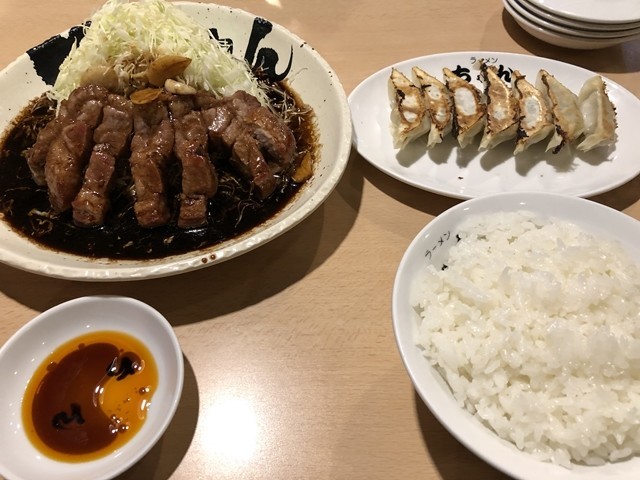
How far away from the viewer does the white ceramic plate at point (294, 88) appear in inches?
72.0

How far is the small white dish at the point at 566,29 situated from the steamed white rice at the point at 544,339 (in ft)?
5.59

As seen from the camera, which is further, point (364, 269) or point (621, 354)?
point (364, 269)

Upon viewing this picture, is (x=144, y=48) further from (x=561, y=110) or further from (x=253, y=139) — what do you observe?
(x=561, y=110)

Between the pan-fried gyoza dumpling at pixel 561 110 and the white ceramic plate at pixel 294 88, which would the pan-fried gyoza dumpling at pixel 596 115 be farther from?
the white ceramic plate at pixel 294 88

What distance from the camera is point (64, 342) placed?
1.73 metres

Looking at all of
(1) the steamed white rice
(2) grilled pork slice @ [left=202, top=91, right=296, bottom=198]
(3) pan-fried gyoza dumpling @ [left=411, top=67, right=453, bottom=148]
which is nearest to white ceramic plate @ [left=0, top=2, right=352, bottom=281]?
(2) grilled pork slice @ [left=202, top=91, right=296, bottom=198]

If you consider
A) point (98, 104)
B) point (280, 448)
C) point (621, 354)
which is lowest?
point (280, 448)

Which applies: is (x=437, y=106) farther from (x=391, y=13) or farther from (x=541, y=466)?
(x=541, y=466)

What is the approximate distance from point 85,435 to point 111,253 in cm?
73

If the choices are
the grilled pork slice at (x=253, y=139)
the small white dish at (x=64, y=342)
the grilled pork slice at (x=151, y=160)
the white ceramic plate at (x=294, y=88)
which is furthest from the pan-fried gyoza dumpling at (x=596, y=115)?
the small white dish at (x=64, y=342)

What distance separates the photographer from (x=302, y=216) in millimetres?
1953

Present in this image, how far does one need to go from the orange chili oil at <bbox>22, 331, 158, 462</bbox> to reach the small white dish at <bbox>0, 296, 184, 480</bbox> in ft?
0.07

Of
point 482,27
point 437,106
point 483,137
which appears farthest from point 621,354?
point 482,27

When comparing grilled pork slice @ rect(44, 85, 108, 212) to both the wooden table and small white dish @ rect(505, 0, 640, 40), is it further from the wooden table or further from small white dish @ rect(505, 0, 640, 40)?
small white dish @ rect(505, 0, 640, 40)
